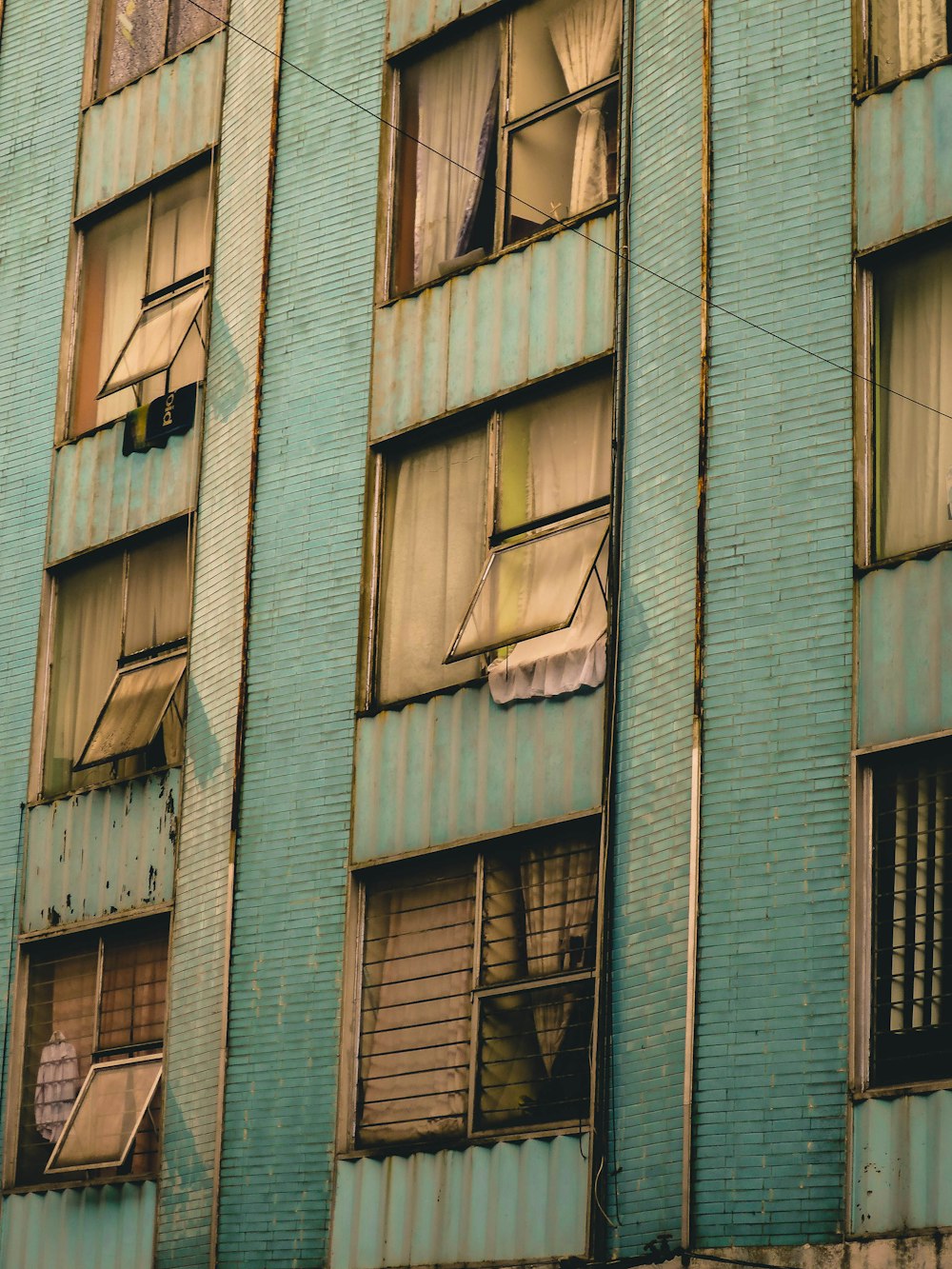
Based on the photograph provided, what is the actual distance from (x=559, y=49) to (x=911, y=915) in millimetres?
7068

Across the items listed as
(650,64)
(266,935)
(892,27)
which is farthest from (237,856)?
(892,27)

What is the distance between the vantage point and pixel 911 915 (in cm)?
1126

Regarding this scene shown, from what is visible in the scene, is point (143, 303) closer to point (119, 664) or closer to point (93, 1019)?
point (119, 664)

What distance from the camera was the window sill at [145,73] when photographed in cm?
1811

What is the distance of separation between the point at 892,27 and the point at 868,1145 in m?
6.56

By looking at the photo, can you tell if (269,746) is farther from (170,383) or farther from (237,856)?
(170,383)

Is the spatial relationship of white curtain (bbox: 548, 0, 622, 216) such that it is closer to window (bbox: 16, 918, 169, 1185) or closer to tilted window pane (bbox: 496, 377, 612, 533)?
tilted window pane (bbox: 496, 377, 612, 533)

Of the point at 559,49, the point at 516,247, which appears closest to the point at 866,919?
the point at 516,247

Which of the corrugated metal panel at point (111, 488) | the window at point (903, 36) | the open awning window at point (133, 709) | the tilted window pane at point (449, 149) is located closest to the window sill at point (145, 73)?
the tilted window pane at point (449, 149)

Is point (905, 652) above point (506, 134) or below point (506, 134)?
below

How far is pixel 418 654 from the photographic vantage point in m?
14.7

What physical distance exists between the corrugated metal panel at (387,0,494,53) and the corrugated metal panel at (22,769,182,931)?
5.79m

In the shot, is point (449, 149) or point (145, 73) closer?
point (449, 149)

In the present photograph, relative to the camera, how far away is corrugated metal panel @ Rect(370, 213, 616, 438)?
46.4 ft
